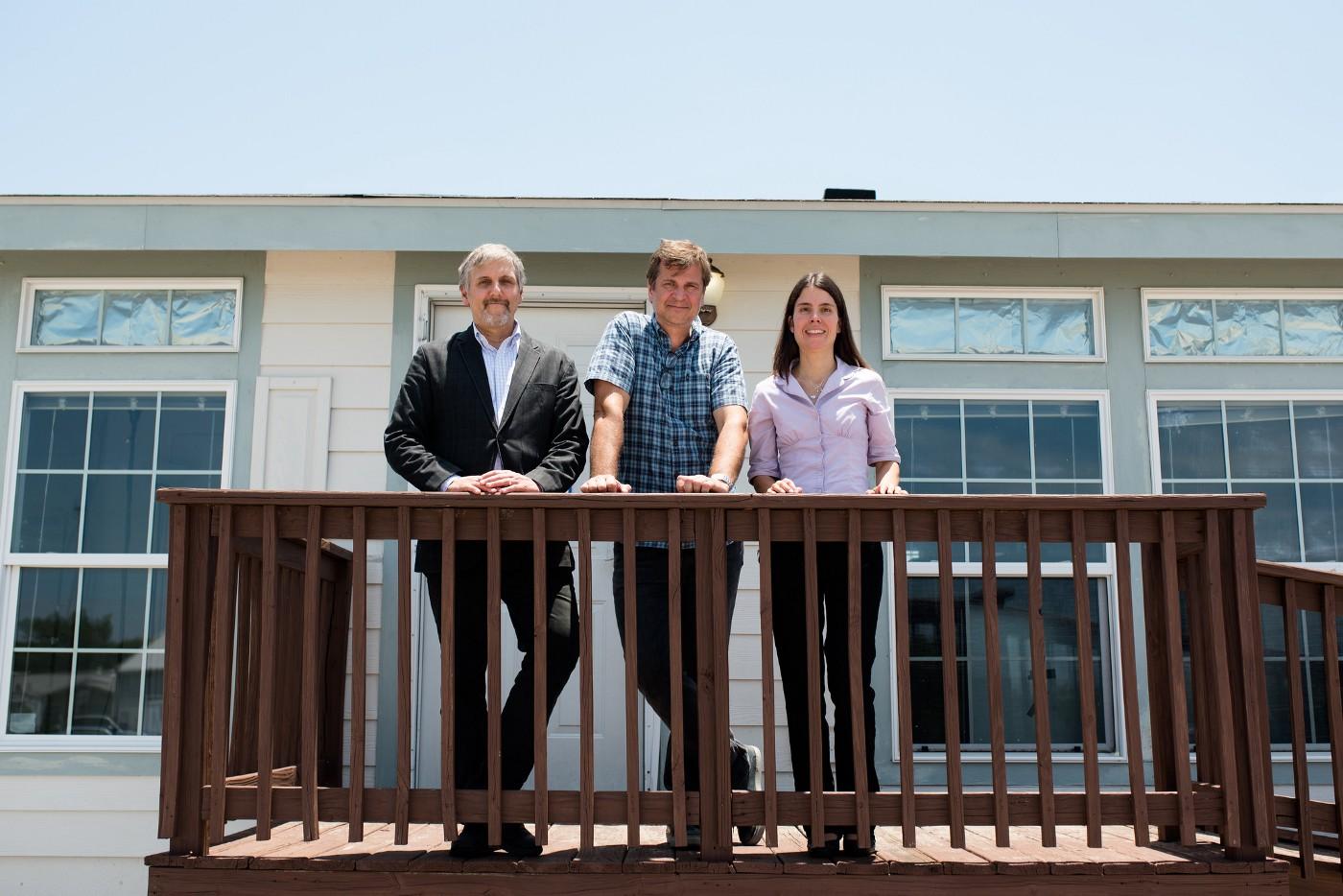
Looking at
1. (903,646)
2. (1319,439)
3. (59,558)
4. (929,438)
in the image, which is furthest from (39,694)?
(1319,439)

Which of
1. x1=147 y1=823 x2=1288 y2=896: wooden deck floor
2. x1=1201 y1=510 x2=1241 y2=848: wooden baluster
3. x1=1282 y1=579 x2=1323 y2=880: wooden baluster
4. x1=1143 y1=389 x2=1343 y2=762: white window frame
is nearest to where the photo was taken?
x1=147 y1=823 x2=1288 y2=896: wooden deck floor

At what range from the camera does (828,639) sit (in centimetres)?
279

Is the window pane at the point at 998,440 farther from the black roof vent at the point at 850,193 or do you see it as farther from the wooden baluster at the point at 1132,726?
the wooden baluster at the point at 1132,726

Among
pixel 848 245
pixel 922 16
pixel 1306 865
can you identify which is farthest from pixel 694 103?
pixel 1306 865

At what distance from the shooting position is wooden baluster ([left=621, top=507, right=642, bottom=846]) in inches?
102

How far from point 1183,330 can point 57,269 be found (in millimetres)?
4618

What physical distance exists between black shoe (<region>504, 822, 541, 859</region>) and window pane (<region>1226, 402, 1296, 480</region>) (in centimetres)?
335

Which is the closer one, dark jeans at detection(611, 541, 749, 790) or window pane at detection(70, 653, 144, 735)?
dark jeans at detection(611, 541, 749, 790)

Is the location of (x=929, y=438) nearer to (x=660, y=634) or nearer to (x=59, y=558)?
(x=660, y=634)

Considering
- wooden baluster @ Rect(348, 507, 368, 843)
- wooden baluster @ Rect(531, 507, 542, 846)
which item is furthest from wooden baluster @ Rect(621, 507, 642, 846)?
wooden baluster @ Rect(348, 507, 368, 843)

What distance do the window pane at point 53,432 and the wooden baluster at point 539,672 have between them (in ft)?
9.21

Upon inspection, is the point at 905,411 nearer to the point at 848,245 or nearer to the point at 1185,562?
the point at 848,245

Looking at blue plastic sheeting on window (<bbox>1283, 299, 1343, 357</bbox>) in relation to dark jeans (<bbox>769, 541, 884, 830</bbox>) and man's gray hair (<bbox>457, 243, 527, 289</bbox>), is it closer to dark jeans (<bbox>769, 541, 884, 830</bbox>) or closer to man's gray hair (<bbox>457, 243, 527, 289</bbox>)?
dark jeans (<bbox>769, 541, 884, 830</bbox>)

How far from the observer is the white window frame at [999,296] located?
183 inches
